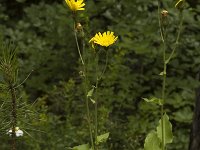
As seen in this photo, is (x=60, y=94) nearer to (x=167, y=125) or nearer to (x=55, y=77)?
(x=55, y=77)

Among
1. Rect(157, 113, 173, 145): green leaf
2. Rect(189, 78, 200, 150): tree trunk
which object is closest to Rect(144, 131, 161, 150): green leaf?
Rect(157, 113, 173, 145): green leaf

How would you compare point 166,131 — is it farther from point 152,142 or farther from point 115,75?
point 115,75

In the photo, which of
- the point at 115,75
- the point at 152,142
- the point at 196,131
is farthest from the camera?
the point at 115,75

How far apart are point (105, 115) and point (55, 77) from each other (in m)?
1.67

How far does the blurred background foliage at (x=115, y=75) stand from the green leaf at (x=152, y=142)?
0.68 meters

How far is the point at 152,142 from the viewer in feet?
8.45

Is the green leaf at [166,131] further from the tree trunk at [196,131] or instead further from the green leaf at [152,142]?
the tree trunk at [196,131]

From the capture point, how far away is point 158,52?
422cm

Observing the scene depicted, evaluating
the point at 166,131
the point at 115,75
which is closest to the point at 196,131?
the point at 166,131

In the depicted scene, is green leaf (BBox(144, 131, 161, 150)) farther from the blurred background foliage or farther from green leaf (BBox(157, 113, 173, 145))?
the blurred background foliage

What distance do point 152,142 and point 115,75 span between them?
1281 millimetres

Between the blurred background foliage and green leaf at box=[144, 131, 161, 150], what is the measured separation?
26.9 inches

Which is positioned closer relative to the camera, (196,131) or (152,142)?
(152,142)

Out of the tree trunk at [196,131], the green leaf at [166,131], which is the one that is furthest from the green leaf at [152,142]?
the tree trunk at [196,131]
